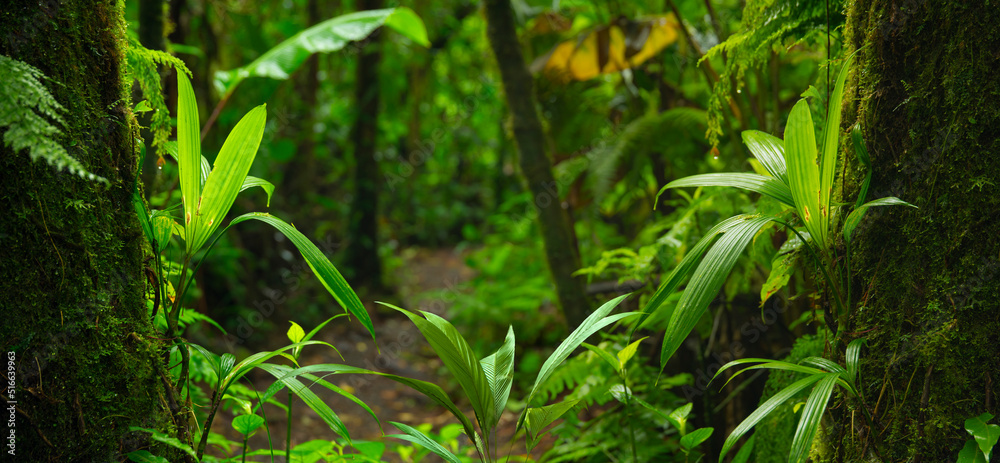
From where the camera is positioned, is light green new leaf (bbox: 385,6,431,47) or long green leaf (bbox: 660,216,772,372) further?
light green new leaf (bbox: 385,6,431,47)

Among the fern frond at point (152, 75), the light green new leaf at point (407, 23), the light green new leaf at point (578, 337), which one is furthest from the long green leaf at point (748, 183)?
the light green new leaf at point (407, 23)


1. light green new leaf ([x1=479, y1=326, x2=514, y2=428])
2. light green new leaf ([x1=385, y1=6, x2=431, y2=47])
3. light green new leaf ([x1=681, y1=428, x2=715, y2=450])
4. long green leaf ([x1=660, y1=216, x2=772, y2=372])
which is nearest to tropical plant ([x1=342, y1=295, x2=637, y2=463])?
light green new leaf ([x1=479, y1=326, x2=514, y2=428])

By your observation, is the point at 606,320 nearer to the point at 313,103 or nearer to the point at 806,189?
the point at 806,189

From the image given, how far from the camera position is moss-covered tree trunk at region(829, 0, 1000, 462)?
1.03 m

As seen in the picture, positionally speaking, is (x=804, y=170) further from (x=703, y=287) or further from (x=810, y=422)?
(x=810, y=422)

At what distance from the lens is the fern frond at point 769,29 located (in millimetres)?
1367

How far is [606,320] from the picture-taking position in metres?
1.10

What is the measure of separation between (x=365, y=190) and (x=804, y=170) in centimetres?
501

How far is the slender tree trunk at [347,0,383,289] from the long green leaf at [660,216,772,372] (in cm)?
491

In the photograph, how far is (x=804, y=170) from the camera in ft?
3.44

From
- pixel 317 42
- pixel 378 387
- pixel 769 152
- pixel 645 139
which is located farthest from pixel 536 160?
pixel 378 387

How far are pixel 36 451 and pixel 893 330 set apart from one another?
58.7 inches

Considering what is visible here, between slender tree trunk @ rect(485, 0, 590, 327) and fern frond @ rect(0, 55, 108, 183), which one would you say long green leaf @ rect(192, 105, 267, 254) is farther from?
slender tree trunk @ rect(485, 0, 590, 327)

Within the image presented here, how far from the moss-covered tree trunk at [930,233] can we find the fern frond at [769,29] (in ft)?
0.79
